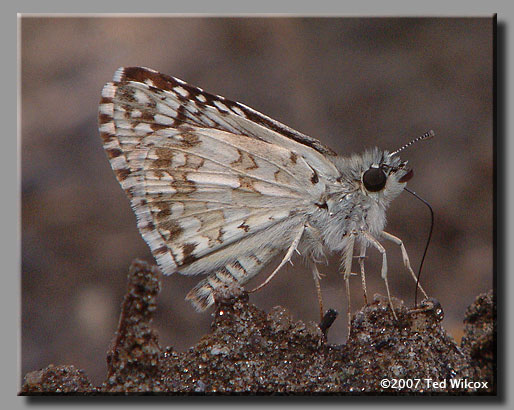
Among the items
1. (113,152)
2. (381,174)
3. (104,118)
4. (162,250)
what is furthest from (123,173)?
(381,174)

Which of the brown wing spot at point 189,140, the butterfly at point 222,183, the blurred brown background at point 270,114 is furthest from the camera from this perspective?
the blurred brown background at point 270,114

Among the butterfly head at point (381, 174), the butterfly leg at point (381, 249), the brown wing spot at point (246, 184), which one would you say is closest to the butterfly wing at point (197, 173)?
the brown wing spot at point (246, 184)

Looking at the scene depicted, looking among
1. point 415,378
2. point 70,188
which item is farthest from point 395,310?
point 70,188

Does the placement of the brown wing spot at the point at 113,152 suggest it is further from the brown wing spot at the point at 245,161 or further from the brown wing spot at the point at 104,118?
the brown wing spot at the point at 245,161

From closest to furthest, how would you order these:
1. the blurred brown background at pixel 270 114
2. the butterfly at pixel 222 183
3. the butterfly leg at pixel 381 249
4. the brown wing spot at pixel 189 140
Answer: the butterfly leg at pixel 381 249, the butterfly at pixel 222 183, the brown wing spot at pixel 189 140, the blurred brown background at pixel 270 114

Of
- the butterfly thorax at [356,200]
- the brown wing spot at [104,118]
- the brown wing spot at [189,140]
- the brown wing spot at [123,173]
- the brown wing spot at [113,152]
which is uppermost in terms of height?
the brown wing spot at [104,118]

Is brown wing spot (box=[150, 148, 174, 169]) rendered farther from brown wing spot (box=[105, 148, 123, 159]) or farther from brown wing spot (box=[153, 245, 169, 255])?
brown wing spot (box=[153, 245, 169, 255])

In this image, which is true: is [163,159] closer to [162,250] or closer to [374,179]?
[162,250]
